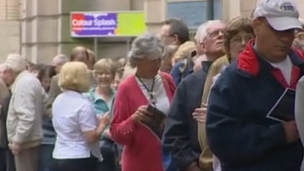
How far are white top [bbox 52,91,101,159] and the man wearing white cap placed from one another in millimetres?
4882

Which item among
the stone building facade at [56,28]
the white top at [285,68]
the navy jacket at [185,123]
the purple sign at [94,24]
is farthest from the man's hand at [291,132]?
the purple sign at [94,24]

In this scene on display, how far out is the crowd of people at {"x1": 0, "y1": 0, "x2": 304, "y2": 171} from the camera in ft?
17.9

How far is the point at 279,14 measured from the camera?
17.9 feet

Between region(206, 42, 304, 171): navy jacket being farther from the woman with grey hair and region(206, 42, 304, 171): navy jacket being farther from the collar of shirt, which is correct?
the collar of shirt

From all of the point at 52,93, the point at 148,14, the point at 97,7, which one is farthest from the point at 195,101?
the point at 97,7

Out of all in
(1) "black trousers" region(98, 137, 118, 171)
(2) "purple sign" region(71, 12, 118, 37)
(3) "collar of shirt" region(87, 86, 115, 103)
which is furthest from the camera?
(2) "purple sign" region(71, 12, 118, 37)

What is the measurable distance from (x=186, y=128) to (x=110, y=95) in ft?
14.8

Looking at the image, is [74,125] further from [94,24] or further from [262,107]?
[94,24]

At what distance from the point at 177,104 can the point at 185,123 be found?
137 millimetres

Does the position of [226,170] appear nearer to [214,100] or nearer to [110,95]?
[214,100]

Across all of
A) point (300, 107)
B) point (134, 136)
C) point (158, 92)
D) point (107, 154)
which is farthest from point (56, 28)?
point (300, 107)

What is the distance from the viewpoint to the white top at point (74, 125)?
10336 millimetres

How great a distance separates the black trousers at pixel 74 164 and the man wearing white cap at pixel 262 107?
16.0 ft

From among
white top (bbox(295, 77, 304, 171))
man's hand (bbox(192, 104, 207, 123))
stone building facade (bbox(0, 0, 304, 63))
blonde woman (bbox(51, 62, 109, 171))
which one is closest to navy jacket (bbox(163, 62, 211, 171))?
man's hand (bbox(192, 104, 207, 123))
